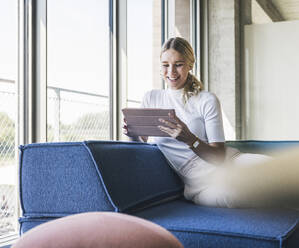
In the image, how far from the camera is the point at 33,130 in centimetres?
239

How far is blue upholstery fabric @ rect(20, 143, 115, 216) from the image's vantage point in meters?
1.69

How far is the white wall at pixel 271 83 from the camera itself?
5105 mm

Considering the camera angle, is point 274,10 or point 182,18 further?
point 274,10

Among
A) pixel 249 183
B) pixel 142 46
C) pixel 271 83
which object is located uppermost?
pixel 142 46

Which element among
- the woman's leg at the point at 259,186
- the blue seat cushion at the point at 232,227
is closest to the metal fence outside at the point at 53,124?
the blue seat cushion at the point at 232,227

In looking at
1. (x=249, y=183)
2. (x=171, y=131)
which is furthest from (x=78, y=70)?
(x=249, y=183)

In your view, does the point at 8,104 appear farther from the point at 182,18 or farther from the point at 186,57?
the point at 182,18

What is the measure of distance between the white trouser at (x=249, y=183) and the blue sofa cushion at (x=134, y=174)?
0.59ft

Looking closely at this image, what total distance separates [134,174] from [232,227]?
0.57 metres

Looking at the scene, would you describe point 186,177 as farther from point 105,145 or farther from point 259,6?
point 259,6

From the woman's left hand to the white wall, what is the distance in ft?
11.3

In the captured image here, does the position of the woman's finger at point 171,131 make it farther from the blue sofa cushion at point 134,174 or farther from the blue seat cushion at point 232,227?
the blue seat cushion at point 232,227

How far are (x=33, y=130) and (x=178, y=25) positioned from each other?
3.02 m

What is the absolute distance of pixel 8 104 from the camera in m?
2.43
